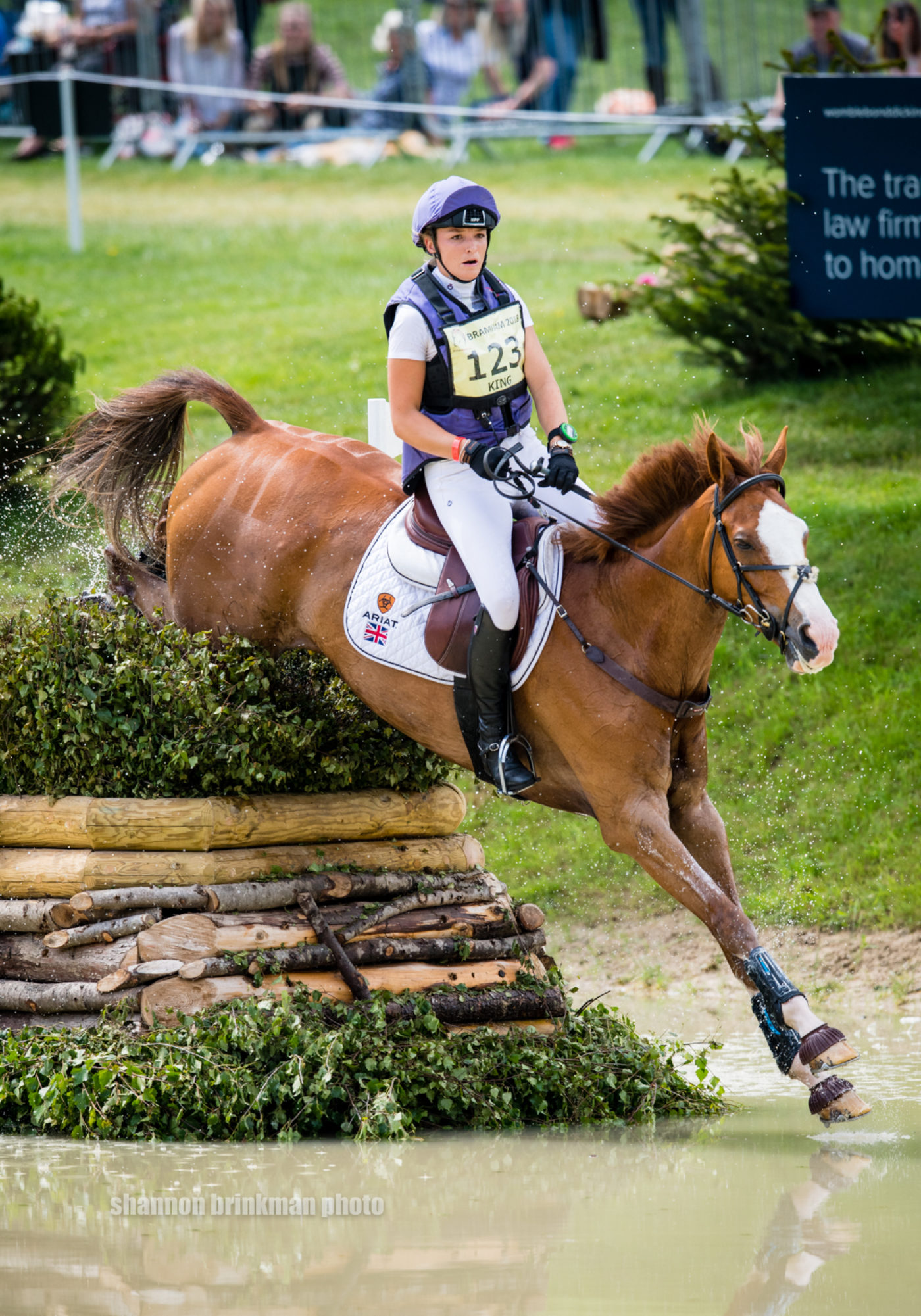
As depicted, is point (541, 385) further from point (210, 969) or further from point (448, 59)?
point (448, 59)

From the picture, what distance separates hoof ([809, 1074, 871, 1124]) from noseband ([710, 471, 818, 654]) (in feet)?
4.64

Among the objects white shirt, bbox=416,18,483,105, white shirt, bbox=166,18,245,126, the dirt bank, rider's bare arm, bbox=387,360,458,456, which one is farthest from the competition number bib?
white shirt, bbox=416,18,483,105

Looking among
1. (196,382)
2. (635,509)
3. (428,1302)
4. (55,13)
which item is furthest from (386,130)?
(428,1302)

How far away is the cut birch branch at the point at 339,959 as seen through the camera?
626 cm

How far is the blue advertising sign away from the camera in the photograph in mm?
10711

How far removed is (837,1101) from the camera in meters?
5.47

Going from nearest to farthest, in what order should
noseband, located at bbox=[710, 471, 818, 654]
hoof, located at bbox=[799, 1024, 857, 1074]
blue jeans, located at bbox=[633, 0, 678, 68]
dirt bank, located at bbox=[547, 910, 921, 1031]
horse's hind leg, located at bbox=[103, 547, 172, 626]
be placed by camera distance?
noseband, located at bbox=[710, 471, 818, 654] < hoof, located at bbox=[799, 1024, 857, 1074] < horse's hind leg, located at bbox=[103, 547, 172, 626] < dirt bank, located at bbox=[547, 910, 921, 1031] < blue jeans, located at bbox=[633, 0, 678, 68]

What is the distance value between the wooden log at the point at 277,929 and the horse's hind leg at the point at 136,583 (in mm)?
1589

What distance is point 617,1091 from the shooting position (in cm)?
615

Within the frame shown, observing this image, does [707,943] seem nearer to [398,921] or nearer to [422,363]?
[398,921]

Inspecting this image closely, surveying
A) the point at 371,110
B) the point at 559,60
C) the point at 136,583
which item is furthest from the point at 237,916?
the point at 559,60

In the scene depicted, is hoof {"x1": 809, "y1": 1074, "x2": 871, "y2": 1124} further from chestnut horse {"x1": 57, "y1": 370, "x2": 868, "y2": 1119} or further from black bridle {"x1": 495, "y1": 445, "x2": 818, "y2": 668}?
black bridle {"x1": 495, "y1": 445, "x2": 818, "y2": 668}

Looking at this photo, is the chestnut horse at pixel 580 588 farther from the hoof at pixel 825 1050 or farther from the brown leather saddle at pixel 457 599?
the brown leather saddle at pixel 457 599
